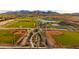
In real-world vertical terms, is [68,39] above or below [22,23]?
below

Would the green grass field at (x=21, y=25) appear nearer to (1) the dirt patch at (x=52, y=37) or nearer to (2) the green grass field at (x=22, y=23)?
(2) the green grass field at (x=22, y=23)

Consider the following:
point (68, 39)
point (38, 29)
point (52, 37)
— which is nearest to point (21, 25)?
point (38, 29)

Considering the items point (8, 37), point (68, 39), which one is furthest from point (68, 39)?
point (8, 37)

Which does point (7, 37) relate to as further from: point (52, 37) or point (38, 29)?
point (52, 37)

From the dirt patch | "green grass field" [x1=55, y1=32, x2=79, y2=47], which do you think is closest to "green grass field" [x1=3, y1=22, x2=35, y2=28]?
the dirt patch

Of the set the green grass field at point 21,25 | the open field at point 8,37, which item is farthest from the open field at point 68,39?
the open field at point 8,37

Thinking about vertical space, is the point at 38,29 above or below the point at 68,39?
above

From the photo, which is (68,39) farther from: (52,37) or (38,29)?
(38,29)

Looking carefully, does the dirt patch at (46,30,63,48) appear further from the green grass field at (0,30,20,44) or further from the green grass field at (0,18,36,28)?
the green grass field at (0,30,20,44)

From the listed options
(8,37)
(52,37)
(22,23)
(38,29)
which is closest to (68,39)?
(52,37)
